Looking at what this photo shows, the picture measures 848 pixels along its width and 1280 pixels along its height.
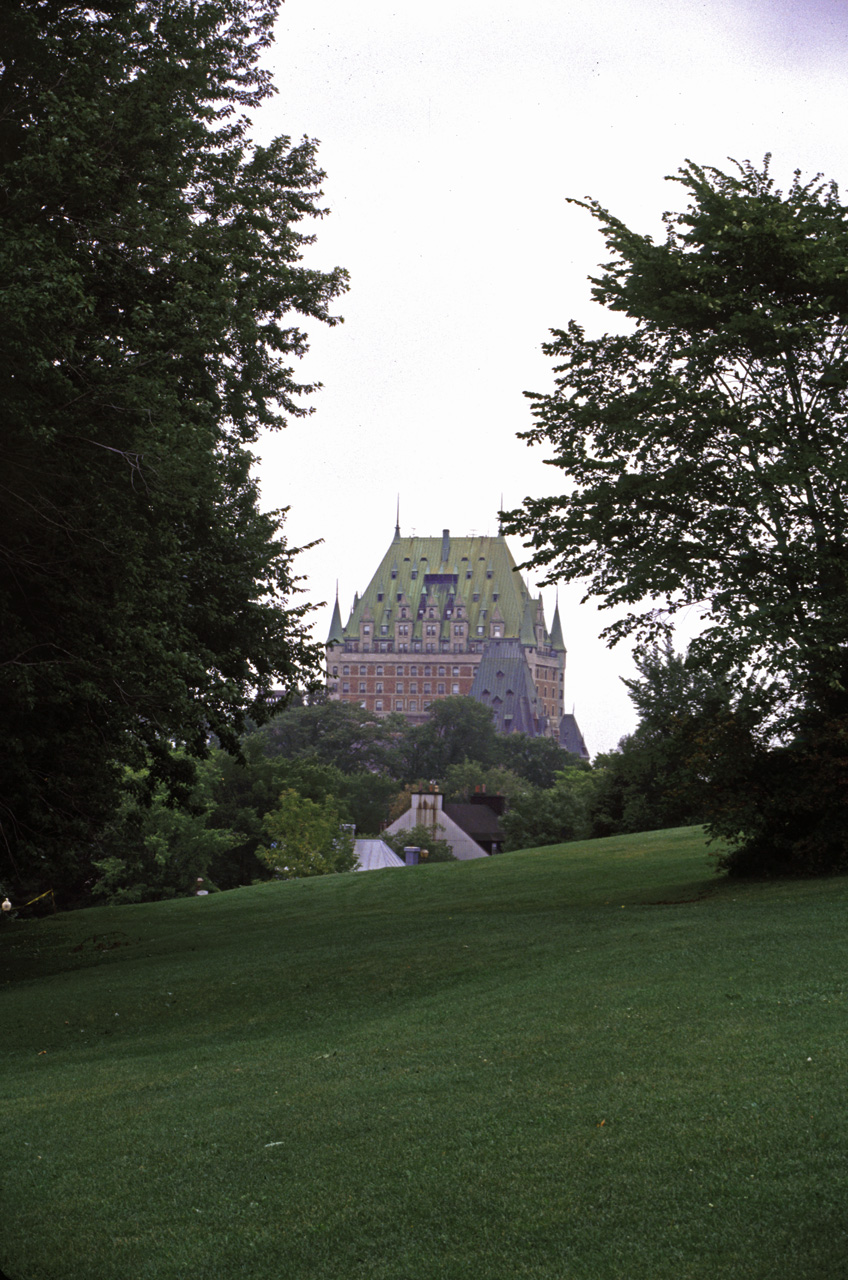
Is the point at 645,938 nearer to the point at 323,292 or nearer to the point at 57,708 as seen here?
the point at 57,708

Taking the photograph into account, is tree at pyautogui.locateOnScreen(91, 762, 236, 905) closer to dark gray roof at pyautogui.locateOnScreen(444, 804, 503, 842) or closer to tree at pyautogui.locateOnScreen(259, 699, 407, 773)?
dark gray roof at pyautogui.locateOnScreen(444, 804, 503, 842)

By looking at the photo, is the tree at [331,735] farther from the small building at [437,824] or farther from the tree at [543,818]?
the tree at [543,818]

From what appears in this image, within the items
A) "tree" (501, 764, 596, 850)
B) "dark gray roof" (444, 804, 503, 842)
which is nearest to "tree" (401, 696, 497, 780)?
"dark gray roof" (444, 804, 503, 842)

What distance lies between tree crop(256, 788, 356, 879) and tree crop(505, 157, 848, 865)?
45.4 m

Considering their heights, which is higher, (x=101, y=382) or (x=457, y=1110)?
(x=101, y=382)

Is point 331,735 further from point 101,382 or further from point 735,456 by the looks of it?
point 101,382

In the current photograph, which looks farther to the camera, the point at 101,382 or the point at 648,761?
the point at 648,761

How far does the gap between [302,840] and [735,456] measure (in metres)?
48.7

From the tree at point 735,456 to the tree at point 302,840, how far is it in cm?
4542

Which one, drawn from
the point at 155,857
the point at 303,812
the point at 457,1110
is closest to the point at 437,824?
the point at 303,812

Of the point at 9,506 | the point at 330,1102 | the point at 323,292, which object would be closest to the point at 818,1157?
the point at 330,1102

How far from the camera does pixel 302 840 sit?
2623 inches

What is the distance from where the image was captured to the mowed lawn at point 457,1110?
6.15m

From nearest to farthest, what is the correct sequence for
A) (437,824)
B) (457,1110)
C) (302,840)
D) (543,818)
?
1. (457,1110)
2. (302,840)
3. (543,818)
4. (437,824)
